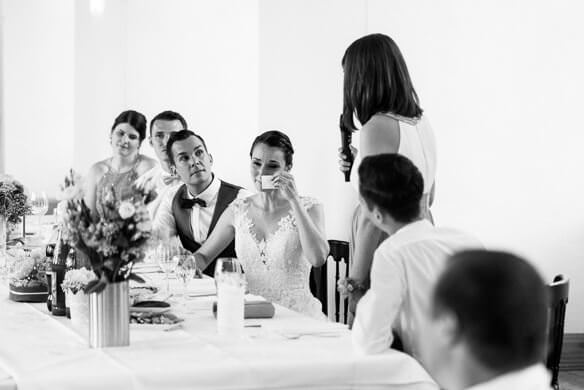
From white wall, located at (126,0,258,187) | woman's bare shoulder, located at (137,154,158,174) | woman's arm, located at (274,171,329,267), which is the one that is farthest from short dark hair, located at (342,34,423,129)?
white wall, located at (126,0,258,187)

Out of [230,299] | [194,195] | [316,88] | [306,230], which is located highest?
[316,88]

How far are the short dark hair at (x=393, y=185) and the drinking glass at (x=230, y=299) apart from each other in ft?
1.28

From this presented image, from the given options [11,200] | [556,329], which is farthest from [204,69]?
[556,329]

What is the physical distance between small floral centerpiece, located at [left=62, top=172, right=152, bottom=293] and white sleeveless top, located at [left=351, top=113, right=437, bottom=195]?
2.60 ft

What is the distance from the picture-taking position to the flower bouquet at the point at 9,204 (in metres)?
3.81

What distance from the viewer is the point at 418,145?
279 centimetres

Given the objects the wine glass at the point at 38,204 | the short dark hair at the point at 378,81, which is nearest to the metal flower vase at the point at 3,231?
the wine glass at the point at 38,204

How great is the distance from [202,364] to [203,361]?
34 mm

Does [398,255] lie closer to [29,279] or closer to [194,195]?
[29,279]

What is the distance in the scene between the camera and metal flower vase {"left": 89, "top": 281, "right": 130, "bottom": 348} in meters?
2.16

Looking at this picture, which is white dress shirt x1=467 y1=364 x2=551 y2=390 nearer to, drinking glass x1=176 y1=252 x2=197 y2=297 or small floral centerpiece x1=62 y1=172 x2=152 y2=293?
small floral centerpiece x1=62 y1=172 x2=152 y2=293

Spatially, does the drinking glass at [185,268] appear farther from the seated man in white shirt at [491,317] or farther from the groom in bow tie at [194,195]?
the seated man in white shirt at [491,317]

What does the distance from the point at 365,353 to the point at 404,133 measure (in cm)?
92

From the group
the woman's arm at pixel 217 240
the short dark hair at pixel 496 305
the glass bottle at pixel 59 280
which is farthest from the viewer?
the woman's arm at pixel 217 240
